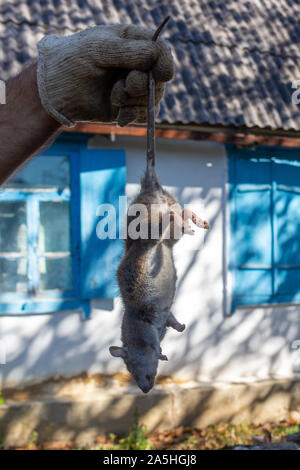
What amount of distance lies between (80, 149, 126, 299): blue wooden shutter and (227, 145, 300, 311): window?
1.64 m

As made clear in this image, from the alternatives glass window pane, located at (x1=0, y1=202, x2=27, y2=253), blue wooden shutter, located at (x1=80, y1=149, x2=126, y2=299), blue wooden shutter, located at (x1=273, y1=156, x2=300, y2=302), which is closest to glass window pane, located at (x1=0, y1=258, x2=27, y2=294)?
glass window pane, located at (x1=0, y1=202, x2=27, y2=253)

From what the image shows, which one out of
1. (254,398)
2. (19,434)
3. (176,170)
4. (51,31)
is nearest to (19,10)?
(51,31)

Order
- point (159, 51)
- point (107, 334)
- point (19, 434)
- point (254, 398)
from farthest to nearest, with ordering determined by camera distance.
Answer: point (254, 398)
point (107, 334)
point (19, 434)
point (159, 51)

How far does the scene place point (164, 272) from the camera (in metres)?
1.83

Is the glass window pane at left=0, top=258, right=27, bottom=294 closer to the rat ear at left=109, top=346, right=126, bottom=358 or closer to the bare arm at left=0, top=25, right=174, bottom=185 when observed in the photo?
the bare arm at left=0, top=25, right=174, bottom=185

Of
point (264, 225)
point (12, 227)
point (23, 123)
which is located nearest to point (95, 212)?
point (12, 227)

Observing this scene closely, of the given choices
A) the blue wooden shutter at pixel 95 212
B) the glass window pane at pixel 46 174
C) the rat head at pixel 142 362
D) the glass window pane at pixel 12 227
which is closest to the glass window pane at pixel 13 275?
Answer: the glass window pane at pixel 12 227

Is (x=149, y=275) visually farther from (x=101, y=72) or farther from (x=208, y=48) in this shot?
(x=208, y=48)

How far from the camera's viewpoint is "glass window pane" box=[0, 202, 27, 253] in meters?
6.14

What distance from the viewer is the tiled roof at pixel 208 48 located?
6531 millimetres

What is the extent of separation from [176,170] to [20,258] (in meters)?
2.15

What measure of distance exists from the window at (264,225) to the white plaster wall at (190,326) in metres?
0.18

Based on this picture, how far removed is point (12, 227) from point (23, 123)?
4053 millimetres

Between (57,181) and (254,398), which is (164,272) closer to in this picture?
(57,181)
